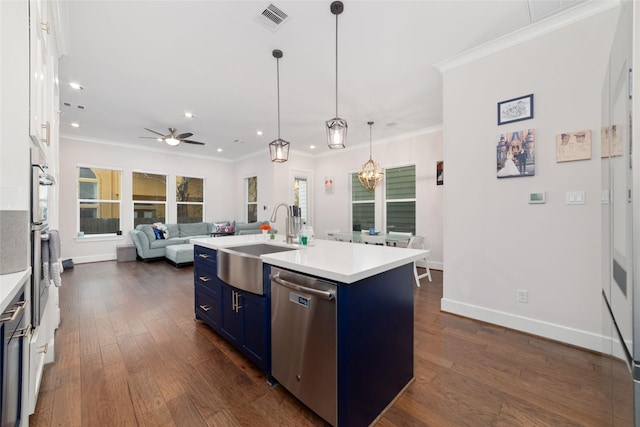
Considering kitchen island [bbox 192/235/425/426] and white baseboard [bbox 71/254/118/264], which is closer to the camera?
kitchen island [bbox 192/235/425/426]

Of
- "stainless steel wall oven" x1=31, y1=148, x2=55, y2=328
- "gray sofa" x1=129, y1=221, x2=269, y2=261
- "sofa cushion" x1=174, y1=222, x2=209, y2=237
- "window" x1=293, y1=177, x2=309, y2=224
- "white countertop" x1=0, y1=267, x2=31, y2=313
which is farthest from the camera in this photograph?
"window" x1=293, y1=177, x2=309, y2=224

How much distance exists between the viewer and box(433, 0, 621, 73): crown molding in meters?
2.08

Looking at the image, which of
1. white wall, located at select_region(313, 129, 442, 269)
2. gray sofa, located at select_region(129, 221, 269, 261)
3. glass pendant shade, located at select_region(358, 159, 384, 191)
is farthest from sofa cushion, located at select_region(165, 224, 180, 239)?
glass pendant shade, located at select_region(358, 159, 384, 191)

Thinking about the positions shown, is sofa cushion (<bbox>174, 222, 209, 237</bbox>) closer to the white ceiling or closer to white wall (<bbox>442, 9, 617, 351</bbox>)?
the white ceiling

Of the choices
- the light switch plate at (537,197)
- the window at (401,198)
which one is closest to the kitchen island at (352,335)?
the light switch plate at (537,197)

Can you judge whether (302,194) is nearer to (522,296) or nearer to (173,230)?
(173,230)

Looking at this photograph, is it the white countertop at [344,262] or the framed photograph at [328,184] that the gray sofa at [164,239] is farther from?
the white countertop at [344,262]

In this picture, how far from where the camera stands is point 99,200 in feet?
19.8

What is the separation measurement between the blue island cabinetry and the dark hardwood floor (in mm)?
146

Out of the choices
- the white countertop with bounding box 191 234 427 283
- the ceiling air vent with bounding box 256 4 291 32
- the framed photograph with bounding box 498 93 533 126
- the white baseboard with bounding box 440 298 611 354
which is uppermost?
the ceiling air vent with bounding box 256 4 291 32

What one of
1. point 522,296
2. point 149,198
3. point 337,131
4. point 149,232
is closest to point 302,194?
point 149,232

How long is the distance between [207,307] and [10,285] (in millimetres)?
1685

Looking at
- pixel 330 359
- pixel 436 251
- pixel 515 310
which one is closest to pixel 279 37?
pixel 330 359

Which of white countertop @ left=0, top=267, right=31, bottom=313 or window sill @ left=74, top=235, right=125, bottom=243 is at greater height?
white countertop @ left=0, top=267, right=31, bottom=313
